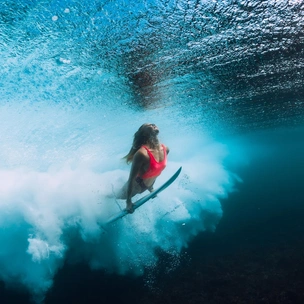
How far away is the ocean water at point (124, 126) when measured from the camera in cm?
329

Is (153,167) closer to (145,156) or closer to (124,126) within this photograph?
(145,156)

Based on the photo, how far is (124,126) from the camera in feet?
34.0

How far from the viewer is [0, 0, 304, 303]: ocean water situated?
329 cm

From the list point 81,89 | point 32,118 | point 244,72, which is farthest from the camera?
point 244,72

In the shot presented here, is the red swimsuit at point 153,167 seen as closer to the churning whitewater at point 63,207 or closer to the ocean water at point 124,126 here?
the churning whitewater at point 63,207

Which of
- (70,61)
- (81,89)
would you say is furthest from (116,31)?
(81,89)

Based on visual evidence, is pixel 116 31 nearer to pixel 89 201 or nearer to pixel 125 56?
pixel 125 56

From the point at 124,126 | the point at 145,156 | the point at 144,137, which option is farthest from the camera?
the point at 124,126

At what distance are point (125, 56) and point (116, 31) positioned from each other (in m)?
0.92

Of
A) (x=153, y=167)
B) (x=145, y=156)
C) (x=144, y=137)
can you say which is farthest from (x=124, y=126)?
(x=145, y=156)

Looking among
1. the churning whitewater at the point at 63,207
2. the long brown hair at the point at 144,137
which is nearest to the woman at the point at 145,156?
the long brown hair at the point at 144,137

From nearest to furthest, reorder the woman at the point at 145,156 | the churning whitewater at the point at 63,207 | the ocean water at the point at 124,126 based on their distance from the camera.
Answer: the ocean water at the point at 124,126, the woman at the point at 145,156, the churning whitewater at the point at 63,207

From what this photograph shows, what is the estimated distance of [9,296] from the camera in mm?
6473

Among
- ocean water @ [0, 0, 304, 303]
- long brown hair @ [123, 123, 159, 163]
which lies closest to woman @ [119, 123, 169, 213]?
long brown hair @ [123, 123, 159, 163]
